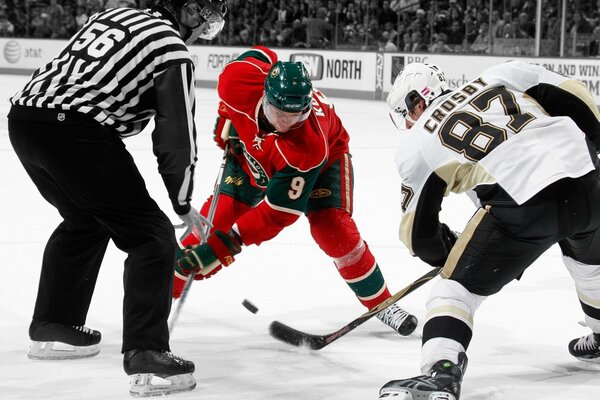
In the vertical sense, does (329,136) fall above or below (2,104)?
above

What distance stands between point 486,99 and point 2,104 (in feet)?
33.2

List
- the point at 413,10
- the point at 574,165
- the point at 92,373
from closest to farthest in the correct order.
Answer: the point at 574,165 → the point at 92,373 → the point at 413,10

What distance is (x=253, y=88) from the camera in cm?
351

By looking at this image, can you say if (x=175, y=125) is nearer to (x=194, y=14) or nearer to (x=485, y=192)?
(x=194, y=14)

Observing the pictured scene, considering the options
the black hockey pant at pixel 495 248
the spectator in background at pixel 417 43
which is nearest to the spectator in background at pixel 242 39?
the spectator in background at pixel 417 43

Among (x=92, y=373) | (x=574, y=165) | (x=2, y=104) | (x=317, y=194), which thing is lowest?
(x=2, y=104)

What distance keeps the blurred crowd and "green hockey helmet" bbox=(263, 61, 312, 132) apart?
9180 mm

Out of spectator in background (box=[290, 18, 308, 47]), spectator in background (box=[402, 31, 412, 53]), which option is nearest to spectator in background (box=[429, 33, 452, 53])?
spectator in background (box=[402, 31, 412, 53])

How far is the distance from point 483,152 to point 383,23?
1216cm

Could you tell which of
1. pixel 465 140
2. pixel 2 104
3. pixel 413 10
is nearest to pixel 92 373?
pixel 465 140

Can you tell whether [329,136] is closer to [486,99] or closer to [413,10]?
[486,99]

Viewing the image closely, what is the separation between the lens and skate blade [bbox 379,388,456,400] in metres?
2.51

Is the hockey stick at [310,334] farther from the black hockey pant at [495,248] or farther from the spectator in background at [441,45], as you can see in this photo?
the spectator in background at [441,45]

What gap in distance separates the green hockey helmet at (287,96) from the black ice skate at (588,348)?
1175 millimetres
